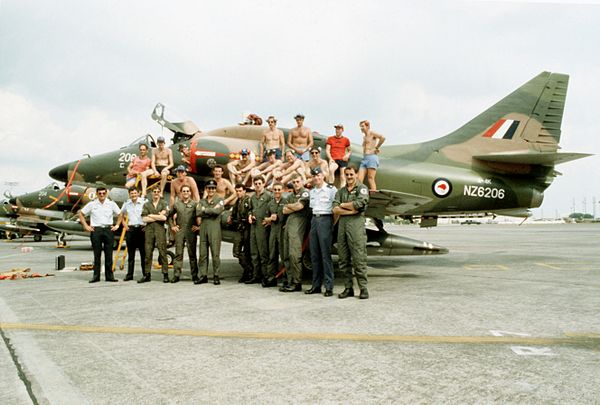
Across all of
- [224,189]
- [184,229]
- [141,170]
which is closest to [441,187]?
[224,189]

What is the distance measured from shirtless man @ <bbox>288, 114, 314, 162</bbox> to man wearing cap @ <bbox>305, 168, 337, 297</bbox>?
277 centimetres

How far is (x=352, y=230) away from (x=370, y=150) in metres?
3.41

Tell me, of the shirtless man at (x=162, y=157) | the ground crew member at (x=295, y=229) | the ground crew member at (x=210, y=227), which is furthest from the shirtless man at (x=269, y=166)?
the shirtless man at (x=162, y=157)

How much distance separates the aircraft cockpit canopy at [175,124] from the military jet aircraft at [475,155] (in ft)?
0.09

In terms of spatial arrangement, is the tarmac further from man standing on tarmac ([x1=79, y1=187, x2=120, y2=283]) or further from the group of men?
man standing on tarmac ([x1=79, y1=187, x2=120, y2=283])

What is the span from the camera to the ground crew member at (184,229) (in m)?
8.05

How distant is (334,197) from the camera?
6723 millimetres

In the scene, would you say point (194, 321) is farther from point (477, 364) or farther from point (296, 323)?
point (477, 364)

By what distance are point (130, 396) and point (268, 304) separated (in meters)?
3.19

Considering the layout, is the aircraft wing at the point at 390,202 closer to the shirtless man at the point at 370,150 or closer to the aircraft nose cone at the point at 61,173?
the shirtless man at the point at 370,150

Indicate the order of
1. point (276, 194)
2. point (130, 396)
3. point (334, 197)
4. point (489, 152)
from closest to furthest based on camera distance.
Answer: point (130, 396) → point (334, 197) → point (276, 194) → point (489, 152)

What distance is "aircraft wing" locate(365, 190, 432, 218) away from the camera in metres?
7.84

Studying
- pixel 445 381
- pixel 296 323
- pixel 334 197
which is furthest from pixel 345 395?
pixel 334 197

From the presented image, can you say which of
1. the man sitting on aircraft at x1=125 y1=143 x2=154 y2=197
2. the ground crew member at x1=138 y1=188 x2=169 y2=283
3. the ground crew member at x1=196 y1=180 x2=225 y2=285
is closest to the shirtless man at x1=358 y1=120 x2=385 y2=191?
the ground crew member at x1=196 y1=180 x2=225 y2=285
